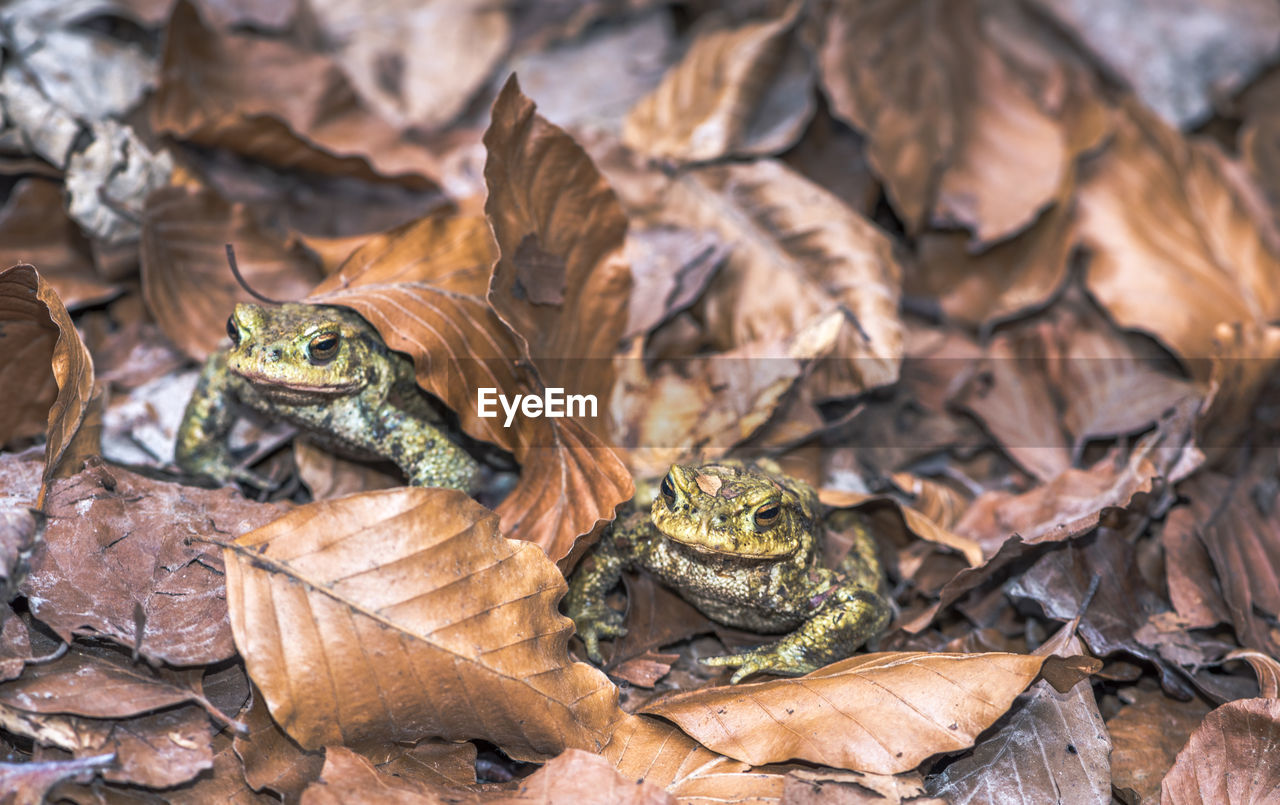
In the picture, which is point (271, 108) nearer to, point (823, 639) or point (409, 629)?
point (409, 629)

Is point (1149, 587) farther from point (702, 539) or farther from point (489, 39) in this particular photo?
point (489, 39)

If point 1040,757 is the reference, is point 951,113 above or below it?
above

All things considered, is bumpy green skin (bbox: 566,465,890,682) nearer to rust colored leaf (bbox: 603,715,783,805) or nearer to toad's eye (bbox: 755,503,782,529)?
toad's eye (bbox: 755,503,782,529)

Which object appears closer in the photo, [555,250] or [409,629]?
[409,629]

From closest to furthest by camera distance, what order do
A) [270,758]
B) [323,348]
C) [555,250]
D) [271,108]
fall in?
[270,758], [323,348], [555,250], [271,108]

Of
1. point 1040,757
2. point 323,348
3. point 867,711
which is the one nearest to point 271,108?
point 323,348

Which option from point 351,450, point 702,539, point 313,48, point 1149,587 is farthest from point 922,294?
point 313,48
